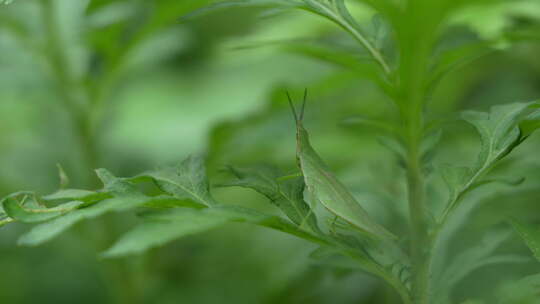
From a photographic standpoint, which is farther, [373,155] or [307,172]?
[373,155]

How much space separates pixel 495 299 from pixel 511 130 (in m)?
0.25

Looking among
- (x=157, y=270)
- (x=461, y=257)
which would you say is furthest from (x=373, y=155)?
(x=461, y=257)

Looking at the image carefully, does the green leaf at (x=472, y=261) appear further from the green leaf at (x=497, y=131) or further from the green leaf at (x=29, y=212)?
the green leaf at (x=29, y=212)

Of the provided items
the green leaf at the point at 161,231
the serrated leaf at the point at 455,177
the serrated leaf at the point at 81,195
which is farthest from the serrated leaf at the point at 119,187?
the serrated leaf at the point at 455,177

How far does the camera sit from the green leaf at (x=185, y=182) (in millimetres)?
917

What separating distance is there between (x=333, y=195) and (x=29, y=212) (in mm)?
460

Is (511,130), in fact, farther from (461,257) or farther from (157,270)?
(157,270)

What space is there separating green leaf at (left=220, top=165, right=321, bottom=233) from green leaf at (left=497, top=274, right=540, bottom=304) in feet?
0.91

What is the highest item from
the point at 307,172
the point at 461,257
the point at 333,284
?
the point at 307,172

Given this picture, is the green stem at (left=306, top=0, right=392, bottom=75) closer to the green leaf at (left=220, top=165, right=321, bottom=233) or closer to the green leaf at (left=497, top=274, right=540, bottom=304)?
the green leaf at (left=220, top=165, right=321, bottom=233)

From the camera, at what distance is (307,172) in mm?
1064

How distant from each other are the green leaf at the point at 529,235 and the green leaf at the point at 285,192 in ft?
1.01

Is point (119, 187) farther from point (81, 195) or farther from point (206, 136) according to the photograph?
point (206, 136)

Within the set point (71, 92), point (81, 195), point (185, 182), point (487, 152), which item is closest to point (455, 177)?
point (487, 152)
